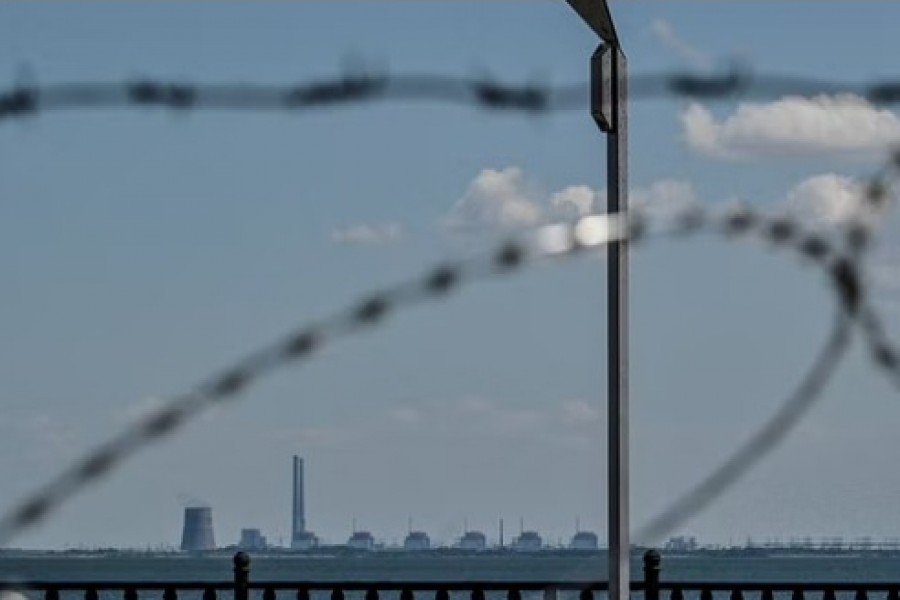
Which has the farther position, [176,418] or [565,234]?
[565,234]

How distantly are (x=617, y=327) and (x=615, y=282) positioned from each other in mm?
108

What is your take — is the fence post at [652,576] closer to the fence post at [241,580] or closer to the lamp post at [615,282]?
the fence post at [241,580]

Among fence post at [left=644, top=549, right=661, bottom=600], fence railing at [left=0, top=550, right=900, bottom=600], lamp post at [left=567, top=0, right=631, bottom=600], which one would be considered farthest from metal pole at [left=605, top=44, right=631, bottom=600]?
fence post at [left=644, top=549, right=661, bottom=600]

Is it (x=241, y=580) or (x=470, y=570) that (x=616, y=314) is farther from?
(x=470, y=570)

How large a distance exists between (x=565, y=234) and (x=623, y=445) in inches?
101

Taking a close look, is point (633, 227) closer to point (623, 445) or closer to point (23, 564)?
point (23, 564)

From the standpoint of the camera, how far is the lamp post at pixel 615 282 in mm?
5039

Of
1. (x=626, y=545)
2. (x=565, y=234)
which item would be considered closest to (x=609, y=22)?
(x=626, y=545)

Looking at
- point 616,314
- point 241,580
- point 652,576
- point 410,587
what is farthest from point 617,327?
point 241,580

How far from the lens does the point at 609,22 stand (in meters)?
5.06

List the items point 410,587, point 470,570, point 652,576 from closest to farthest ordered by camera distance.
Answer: point 410,587 → point 652,576 → point 470,570

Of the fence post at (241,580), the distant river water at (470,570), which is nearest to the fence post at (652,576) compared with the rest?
the fence post at (241,580)

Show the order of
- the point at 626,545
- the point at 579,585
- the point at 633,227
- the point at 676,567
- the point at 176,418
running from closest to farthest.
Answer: the point at 176,418, the point at 633,227, the point at 579,585, the point at 626,545, the point at 676,567

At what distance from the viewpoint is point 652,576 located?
1534 centimetres
